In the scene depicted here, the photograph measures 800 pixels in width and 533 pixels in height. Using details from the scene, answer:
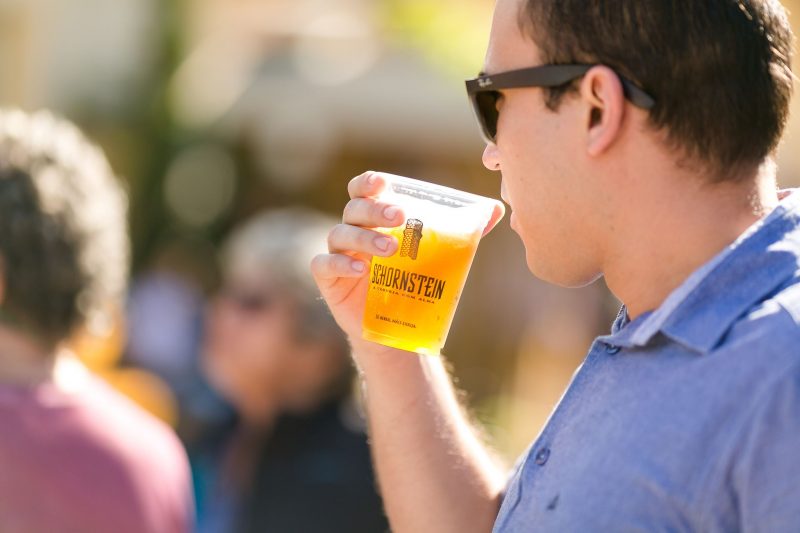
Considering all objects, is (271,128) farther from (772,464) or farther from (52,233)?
(772,464)

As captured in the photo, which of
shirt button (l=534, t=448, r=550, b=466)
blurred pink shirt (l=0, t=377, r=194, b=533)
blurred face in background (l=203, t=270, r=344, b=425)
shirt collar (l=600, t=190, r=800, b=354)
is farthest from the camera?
blurred face in background (l=203, t=270, r=344, b=425)

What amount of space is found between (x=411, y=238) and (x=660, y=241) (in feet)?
1.50

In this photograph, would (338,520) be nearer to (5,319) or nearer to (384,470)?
(5,319)

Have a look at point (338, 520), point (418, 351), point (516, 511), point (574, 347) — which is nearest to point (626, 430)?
point (516, 511)

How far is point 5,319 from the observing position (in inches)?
112

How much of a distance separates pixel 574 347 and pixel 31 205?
7.20m

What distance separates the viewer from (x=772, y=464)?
4.62 ft

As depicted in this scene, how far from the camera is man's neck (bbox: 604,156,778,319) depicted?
64.3 inches

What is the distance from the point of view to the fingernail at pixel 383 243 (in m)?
1.93

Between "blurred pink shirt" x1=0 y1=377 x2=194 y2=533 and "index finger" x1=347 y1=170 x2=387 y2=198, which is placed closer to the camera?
"index finger" x1=347 y1=170 x2=387 y2=198

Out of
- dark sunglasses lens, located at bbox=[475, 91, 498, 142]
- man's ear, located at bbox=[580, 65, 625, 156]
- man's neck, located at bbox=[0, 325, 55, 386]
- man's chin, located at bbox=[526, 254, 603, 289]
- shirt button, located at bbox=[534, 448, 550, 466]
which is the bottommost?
man's neck, located at bbox=[0, 325, 55, 386]

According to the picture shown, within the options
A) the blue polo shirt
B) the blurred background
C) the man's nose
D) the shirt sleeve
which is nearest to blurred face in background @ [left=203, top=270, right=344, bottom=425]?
the man's nose

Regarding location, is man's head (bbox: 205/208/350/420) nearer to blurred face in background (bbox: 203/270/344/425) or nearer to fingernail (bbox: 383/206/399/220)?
blurred face in background (bbox: 203/270/344/425)

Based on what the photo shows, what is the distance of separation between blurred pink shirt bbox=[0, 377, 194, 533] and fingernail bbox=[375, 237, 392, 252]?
1132 millimetres
